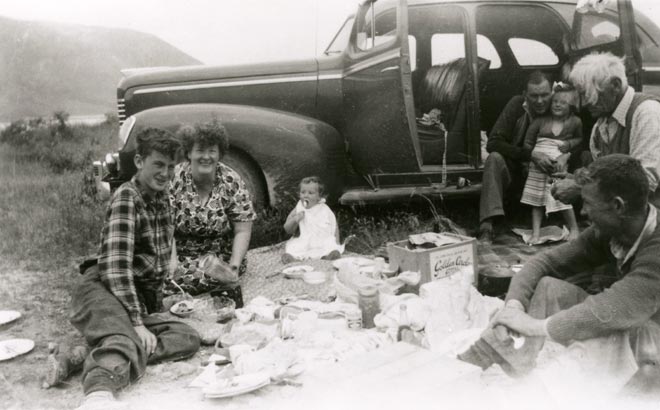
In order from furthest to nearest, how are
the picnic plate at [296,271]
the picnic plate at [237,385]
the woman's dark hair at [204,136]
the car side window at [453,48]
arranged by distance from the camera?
the car side window at [453,48]
the picnic plate at [296,271]
the woman's dark hair at [204,136]
the picnic plate at [237,385]

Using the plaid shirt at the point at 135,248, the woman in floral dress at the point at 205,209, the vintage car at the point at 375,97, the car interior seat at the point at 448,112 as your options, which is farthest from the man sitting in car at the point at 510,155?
the plaid shirt at the point at 135,248

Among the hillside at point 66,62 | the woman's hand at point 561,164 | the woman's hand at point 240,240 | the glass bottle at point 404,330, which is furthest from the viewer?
the hillside at point 66,62

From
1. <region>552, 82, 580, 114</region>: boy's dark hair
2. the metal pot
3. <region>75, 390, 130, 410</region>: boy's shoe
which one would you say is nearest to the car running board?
<region>552, 82, 580, 114</region>: boy's dark hair

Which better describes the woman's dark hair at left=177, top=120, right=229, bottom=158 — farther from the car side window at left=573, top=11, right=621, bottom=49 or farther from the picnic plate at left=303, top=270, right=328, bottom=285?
the car side window at left=573, top=11, right=621, bottom=49

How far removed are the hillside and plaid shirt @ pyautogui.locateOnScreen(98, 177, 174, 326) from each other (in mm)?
3489

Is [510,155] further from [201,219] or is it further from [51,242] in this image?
[51,242]

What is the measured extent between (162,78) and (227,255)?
204cm

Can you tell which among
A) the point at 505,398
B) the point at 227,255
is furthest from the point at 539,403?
the point at 227,255

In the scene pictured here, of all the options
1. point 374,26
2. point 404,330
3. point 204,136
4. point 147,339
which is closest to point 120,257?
point 147,339

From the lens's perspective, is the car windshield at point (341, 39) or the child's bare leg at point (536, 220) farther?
the car windshield at point (341, 39)

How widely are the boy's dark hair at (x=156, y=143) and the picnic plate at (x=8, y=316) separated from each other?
1398 millimetres

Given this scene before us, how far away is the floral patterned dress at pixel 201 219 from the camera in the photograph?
370 cm

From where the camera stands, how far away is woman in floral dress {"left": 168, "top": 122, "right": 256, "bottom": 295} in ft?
12.1

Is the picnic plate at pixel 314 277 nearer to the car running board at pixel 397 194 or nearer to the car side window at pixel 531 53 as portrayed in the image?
the car running board at pixel 397 194
